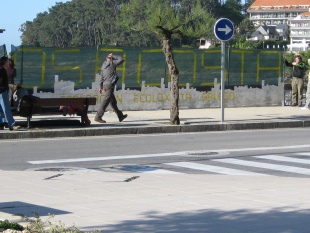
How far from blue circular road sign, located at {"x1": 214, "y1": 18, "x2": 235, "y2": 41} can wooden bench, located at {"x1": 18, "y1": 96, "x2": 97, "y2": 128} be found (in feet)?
13.3

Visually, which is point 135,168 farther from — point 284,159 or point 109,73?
point 109,73

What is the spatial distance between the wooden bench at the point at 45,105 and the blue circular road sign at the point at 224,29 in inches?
160

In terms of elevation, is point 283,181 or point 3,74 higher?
point 3,74

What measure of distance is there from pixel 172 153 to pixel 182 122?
6195mm

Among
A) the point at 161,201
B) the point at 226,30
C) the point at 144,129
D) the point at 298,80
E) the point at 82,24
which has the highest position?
the point at 82,24

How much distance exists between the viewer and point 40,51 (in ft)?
88.2

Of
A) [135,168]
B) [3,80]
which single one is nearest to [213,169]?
[135,168]

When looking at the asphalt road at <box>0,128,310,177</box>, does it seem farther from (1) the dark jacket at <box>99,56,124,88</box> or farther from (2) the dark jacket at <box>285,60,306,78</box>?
(2) the dark jacket at <box>285,60,306,78</box>

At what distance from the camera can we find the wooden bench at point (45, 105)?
21.6 m

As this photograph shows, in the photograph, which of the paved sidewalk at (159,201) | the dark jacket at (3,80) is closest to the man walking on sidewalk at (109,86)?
the dark jacket at (3,80)

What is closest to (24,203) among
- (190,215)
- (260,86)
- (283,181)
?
(190,215)

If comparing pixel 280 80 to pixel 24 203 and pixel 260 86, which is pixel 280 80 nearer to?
pixel 260 86

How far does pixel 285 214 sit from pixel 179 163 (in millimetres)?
5752

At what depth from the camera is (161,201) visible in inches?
456
